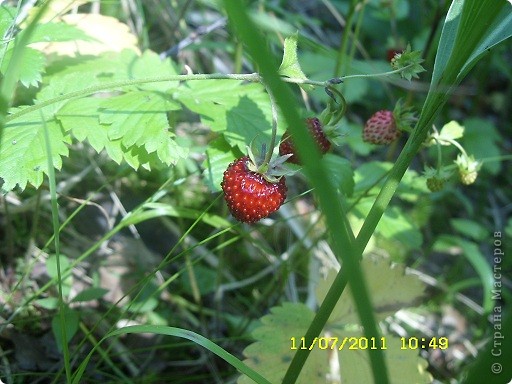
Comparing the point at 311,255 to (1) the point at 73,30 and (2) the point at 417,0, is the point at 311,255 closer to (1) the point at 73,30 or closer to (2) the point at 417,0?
(1) the point at 73,30

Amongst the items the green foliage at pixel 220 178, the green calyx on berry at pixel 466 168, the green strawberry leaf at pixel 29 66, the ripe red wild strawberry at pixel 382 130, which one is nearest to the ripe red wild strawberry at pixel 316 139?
the green foliage at pixel 220 178

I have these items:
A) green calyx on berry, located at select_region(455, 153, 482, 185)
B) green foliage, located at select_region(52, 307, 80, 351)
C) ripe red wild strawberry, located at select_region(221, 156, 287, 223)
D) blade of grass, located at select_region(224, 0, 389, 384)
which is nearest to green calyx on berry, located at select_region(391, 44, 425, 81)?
ripe red wild strawberry, located at select_region(221, 156, 287, 223)

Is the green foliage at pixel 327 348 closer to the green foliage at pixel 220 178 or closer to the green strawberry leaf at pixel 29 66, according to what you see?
the green foliage at pixel 220 178

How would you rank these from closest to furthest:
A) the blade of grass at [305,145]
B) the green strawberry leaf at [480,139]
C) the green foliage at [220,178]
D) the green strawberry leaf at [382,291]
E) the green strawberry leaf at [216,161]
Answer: the blade of grass at [305,145] → the green foliage at [220,178] → the green strawberry leaf at [216,161] → the green strawberry leaf at [382,291] → the green strawberry leaf at [480,139]

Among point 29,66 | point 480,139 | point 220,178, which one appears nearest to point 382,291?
point 220,178

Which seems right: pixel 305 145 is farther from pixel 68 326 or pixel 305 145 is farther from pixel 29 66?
pixel 68 326

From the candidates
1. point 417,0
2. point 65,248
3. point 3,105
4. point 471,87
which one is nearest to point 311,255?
point 65,248
